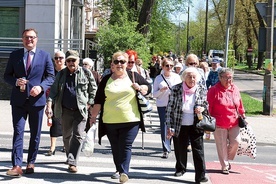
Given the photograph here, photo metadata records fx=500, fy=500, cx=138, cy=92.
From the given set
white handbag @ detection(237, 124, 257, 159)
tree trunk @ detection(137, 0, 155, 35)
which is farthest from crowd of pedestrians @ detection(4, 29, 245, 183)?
tree trunk @ detection(137, 0, 155, 35)

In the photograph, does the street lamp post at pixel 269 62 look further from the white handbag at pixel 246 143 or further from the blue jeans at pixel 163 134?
the white handbag at pixel 246 143

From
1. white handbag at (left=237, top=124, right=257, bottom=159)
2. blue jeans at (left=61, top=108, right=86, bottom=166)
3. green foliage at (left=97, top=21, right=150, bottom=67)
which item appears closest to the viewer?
blue jeans at (left=61, top=108, right=86, bottom=166)

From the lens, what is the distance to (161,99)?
946cm

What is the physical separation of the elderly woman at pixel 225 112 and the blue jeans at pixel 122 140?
5.32ft

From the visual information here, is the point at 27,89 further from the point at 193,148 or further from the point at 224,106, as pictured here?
the point at 224,106

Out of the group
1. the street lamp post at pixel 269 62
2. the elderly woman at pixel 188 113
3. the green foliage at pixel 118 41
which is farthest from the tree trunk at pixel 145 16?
the elderly woman at pixel 188 113

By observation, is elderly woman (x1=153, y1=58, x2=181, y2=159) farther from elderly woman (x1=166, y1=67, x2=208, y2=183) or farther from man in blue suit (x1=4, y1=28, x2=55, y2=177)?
man in blue suit (x1=4, y1=28, x2=55, y2=177)

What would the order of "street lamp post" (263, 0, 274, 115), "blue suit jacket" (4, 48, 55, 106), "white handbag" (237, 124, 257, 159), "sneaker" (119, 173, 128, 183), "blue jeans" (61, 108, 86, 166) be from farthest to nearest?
"street lamp post" (263, 0, 274, 115) < "white handbag" (237, 124, 257, 159) < "blue jeans" (61, 108, 86, 166) < "blue suit jacket" (4, 48, 55, 106) < "sneaker" (119, 173, 128, 183)

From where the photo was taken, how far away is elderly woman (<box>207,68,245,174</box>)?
26.4 ft

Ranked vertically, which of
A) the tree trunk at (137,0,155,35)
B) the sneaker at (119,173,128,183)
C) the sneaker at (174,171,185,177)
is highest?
the tree trunk at (137,0,155,35)

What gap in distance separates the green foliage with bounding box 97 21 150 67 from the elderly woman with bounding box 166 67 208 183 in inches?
588

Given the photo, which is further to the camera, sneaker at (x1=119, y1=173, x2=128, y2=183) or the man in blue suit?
the man in blue suit

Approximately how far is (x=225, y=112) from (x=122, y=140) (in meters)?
1.94

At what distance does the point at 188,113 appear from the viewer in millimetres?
7359
